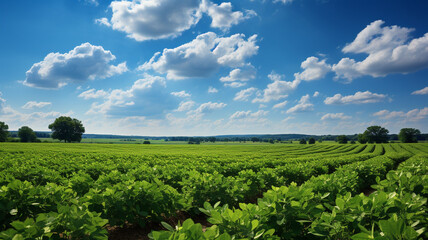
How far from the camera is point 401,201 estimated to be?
2631 mm

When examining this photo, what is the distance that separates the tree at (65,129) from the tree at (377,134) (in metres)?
145

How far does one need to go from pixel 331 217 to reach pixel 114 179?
5810mm

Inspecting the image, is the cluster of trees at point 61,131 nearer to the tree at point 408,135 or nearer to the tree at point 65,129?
the tree at point 65,129

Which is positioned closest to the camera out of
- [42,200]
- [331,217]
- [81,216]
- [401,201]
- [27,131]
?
[331,217]

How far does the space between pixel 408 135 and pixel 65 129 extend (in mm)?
162084

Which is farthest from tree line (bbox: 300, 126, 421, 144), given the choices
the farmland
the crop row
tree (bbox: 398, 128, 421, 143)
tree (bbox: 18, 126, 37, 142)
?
tree (bbox: 18, 126, 37, 142)

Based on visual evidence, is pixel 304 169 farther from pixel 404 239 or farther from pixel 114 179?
pixel 404 239

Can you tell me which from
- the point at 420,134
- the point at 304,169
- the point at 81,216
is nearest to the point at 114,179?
the point at 81,216

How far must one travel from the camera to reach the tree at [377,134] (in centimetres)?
11388

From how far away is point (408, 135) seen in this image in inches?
4227

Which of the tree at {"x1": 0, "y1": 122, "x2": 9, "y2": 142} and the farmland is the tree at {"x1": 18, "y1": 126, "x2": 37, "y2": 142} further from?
the farmland

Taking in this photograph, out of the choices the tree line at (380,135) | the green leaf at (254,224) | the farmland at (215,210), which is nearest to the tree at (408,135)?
the tree line at (380,135)

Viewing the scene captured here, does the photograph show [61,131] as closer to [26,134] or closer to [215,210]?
[26,134]

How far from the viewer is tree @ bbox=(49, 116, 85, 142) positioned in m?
93.2
